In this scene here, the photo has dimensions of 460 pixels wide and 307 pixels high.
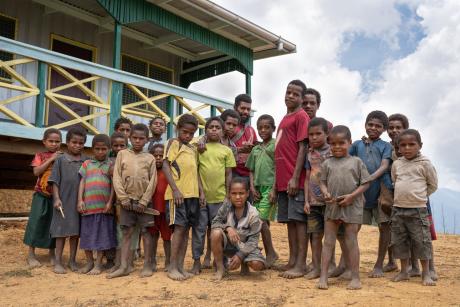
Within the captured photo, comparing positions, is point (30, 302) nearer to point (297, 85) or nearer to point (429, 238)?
point (297, 85)

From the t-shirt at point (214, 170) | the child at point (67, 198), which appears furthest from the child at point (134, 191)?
the child at point (67, 198)

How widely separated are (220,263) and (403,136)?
6.19 feet

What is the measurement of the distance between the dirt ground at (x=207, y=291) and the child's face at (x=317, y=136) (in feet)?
3.82

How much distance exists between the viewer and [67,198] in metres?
4.43

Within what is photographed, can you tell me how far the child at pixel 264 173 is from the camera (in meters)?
4.29

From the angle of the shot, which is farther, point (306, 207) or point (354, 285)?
point (306, 207)

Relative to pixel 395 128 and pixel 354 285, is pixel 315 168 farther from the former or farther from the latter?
pixel 354 285

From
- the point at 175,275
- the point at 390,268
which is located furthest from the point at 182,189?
the point at 390,268

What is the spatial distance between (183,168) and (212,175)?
0.93ft

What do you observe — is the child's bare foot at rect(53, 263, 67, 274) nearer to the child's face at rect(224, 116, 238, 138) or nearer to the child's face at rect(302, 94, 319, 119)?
the child's face at rect(224, 116, 238, 138)

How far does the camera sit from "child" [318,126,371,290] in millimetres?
3557

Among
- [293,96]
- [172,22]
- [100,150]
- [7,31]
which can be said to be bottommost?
[100,150]

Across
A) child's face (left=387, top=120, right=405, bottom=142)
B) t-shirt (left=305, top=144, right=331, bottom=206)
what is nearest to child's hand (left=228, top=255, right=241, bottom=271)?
t-shirt (left=305, top=144, right=331, bottom=206)

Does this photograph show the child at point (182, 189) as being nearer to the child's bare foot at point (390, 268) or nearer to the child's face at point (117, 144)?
the child's face at point (117, 144)
